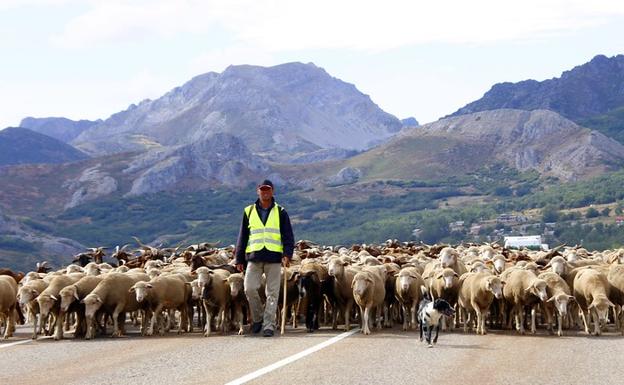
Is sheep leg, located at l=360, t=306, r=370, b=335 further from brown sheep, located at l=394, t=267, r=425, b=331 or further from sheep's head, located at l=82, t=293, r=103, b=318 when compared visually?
sheep's head, located at l=82, t=293, r=103, b=318

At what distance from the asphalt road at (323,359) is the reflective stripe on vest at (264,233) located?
1663 mm

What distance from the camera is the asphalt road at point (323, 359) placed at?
43.1 feet

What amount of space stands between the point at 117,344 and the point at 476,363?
6530mm

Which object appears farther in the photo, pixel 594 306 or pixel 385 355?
pixel 594 306

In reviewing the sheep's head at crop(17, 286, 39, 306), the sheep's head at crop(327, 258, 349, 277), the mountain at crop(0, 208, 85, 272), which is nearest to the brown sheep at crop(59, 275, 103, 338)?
the sheep's head at crop(17, 286, 39, 306)

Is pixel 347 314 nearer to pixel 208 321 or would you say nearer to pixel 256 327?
pixel 256 327

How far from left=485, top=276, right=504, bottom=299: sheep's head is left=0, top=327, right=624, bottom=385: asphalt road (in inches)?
48.3

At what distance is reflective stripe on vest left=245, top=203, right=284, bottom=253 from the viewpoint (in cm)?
1939

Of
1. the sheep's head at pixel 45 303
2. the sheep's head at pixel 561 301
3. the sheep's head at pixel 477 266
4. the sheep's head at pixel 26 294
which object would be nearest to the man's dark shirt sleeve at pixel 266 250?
the sheep's head at pixel 45 303

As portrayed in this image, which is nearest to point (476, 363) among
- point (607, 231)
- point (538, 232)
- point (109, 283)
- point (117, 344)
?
point (117, 344)

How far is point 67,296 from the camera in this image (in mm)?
19953

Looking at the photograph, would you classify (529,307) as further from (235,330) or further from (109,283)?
(109,283)

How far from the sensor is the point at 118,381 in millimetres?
13047

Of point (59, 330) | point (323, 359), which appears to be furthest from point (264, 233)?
point (323, 359)
